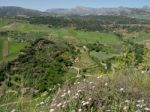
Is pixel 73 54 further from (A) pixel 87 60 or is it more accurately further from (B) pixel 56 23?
(B) pixel 56 23

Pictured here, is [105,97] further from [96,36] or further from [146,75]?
[96,36]

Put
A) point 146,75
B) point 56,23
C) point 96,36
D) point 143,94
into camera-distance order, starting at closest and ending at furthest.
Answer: point 143,94
point 146,75
point 96,36
point 56,23

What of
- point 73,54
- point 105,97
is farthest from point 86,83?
point 73,54

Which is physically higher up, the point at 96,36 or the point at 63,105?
the point at 63,105

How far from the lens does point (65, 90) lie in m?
5.09

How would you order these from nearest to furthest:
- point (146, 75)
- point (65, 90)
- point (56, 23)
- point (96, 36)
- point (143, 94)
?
point (143, 94)
point (65, 90)
point (146, 75)
point (96, 36)
point (56, 23)

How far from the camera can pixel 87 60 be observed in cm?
6644

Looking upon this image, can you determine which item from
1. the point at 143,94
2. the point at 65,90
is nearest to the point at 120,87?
the point at 143,94

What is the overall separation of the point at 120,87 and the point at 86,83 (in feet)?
1.65

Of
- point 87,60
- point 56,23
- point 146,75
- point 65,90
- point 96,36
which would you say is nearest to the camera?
point 65,90

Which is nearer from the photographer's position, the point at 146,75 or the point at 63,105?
the point at 63,105

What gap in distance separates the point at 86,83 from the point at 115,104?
3.05ft

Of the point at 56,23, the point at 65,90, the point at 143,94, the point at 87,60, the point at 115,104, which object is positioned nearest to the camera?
the point at 115,104

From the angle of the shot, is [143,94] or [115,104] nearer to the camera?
[115,104]
